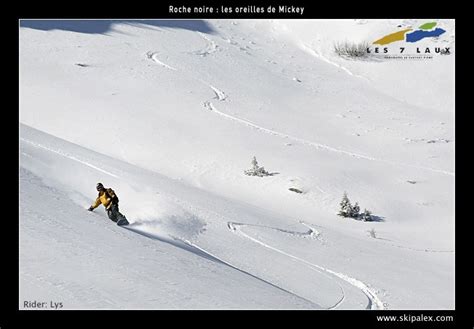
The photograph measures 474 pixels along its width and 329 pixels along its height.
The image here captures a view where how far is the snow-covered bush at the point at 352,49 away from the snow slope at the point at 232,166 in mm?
758

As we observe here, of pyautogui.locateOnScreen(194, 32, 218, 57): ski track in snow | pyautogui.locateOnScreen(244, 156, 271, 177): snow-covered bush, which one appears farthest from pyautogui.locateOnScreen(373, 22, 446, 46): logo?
pyautogui.locateOnScreen(244, 156, 271, 177): snow-covered bush

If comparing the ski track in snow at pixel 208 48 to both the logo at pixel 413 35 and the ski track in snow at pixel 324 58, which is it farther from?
the logo at pixel 413 35

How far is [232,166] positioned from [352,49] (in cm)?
1901

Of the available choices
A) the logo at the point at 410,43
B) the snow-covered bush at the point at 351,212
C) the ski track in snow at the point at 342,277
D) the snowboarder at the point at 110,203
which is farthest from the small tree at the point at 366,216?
the logo at the point at 410,43

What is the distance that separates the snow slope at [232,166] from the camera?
905cm

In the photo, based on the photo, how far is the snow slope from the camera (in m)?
9.05

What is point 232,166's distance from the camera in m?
22.0

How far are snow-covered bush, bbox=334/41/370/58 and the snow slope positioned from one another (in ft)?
2.49

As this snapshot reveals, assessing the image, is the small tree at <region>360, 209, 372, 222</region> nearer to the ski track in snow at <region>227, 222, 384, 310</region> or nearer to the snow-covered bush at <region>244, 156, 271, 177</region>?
the snow-covered bush at <region>244, 156, 271, 177</region>

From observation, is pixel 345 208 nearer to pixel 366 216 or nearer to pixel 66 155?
pixel 366 216

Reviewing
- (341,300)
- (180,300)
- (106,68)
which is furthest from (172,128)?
(180,300)

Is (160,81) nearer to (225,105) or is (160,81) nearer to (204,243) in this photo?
(225,105)

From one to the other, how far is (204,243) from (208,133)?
12809 mm

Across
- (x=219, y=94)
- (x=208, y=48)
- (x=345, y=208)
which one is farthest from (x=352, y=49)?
(x=345, y=208)
